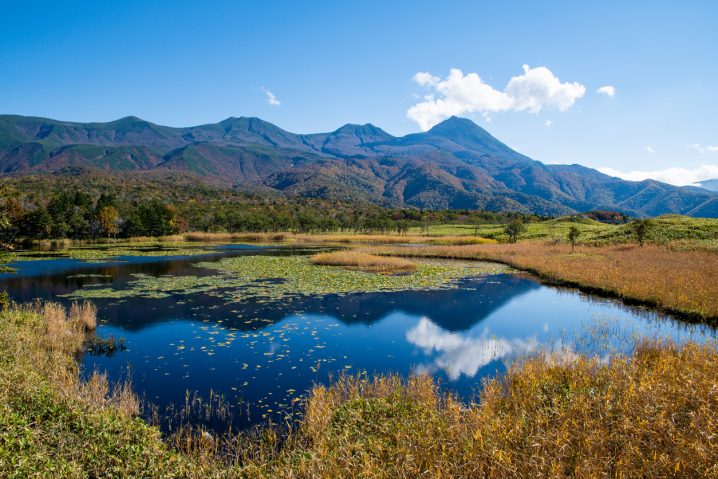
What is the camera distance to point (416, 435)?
9.73m

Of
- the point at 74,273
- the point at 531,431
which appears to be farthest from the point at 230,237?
the point at 531,431

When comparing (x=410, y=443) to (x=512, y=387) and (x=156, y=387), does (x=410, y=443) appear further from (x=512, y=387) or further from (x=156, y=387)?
(x=156, y=387)

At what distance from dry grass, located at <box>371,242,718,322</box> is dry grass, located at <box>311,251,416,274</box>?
1539cm

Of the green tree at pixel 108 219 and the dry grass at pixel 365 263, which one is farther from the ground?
the green tree at pixel 108 219

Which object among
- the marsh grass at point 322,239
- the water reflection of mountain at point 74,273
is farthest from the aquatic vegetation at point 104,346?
the marsh grass at point 322,239

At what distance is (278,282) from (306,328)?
16.5 metres

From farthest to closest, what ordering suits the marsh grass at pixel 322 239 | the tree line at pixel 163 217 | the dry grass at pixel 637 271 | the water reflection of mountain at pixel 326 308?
the marsh grass at pixel 322 239, the tree line at pixel 163 217, the dry grass at pixel 637 271, the water reflection of mountain at pixel 326 308

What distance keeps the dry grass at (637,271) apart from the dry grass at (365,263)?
1539cm

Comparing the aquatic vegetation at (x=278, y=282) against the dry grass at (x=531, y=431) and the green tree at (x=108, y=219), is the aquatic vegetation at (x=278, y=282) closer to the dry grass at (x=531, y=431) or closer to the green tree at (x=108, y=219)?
the dry grass at (x=531, y=431)

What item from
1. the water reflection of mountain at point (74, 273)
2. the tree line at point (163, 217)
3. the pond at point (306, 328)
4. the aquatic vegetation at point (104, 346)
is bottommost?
the water reflection of mountain at point (74, 273)

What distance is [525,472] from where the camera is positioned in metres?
7.91

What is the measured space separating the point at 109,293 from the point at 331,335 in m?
22.0

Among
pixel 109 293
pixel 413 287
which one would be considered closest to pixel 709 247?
pixel 413 287

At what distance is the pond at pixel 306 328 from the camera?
53.3ft
